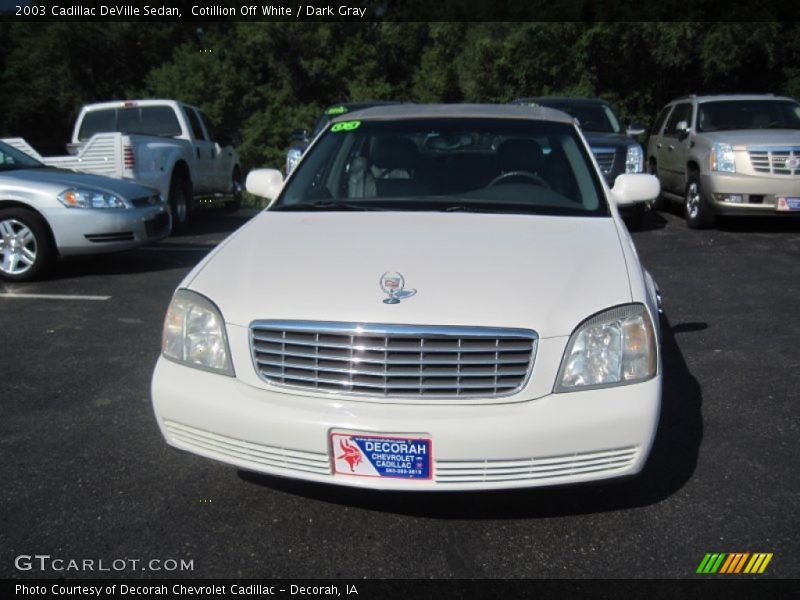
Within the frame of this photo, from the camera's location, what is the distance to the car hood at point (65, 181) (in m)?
7.99

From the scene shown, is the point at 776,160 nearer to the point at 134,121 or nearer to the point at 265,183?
the point at 265,183

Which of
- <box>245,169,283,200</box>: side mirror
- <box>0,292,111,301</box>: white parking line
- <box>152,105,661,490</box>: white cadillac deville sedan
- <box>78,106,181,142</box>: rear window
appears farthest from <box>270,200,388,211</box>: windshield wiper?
<box>78,106,181,142</box>: rear window

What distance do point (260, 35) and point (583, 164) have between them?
2568cm

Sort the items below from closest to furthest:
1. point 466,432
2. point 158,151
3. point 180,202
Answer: point 466,432, point 158,151, point 180,202

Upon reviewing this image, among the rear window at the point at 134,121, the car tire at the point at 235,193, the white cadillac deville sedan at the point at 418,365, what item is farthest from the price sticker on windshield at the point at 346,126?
the car tire at the point at 235,193

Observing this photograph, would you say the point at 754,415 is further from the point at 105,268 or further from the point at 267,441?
the point at 105,268

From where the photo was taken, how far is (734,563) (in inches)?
120

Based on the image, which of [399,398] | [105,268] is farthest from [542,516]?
[105,268]

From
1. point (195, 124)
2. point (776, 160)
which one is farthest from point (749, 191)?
point (195, 124)

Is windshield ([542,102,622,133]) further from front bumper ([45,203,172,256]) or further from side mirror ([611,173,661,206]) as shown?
side mirror ([611,173,661,206])

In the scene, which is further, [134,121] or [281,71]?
[281,71]

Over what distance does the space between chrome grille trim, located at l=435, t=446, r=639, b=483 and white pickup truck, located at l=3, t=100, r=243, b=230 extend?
816 centimetres

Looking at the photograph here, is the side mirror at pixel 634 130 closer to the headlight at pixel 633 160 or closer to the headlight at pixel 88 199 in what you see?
the headlight at pixel 633 160

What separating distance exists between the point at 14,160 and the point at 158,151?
8.45 feet
